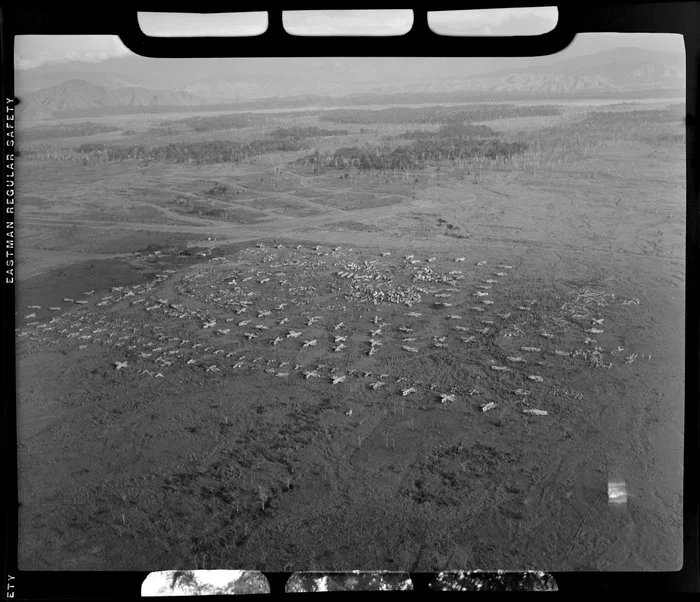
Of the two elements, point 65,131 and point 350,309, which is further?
point 350,309

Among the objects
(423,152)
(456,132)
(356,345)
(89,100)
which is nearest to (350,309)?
(356,345)

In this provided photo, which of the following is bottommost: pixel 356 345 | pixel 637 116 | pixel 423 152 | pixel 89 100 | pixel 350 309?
pixel 356 345

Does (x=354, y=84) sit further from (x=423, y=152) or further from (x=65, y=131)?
(x=65, y=131)

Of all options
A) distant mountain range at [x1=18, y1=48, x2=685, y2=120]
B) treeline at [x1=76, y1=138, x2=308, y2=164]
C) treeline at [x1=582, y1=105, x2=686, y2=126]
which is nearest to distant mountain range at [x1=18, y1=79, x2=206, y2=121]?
distant mountain range at [x1=18, y1=48, x2=685, y2=120]

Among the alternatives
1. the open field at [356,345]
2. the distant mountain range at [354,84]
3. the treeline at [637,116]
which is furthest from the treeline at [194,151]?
the treeline at [637,116]

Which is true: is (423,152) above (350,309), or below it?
above

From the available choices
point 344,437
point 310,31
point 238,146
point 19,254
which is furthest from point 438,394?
point 19,254
